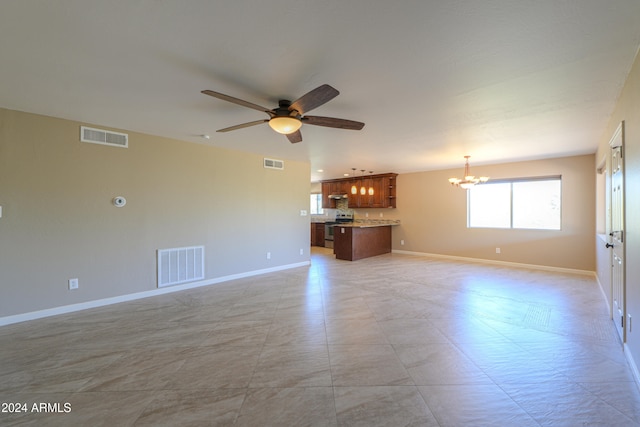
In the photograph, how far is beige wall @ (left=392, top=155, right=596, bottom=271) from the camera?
17.4 feet

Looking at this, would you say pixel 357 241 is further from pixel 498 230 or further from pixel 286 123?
pixel 286 123

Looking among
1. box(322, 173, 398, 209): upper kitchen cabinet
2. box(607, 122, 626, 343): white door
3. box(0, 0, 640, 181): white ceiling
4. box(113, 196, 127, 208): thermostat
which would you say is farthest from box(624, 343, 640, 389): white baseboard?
box(322, 173, 398, 209): upper kitchen cabinet

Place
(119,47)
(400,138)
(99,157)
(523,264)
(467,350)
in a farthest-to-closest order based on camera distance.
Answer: (523,264) → (400,138) → (99,157) → (467,350) → (119,47)

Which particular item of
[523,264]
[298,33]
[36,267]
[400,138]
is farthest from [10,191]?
[523,264]

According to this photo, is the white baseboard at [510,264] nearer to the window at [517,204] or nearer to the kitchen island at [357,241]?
the window at [517,204]

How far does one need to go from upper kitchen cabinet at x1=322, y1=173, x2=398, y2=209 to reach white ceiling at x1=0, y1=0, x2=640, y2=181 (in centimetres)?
453

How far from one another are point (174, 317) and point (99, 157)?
2337 mm

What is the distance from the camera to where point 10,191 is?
300 centimetres

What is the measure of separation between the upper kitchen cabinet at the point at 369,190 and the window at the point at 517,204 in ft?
6.93

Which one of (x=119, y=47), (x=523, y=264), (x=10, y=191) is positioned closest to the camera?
(x=119, y=47)

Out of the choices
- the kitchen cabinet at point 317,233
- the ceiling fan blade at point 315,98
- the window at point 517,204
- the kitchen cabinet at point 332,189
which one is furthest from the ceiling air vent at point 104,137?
the window at point 517,204

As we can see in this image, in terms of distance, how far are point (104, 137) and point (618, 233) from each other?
6.03 metres

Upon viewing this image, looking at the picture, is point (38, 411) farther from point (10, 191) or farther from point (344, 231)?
point (344, 231)

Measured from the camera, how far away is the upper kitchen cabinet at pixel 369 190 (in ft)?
26.5
